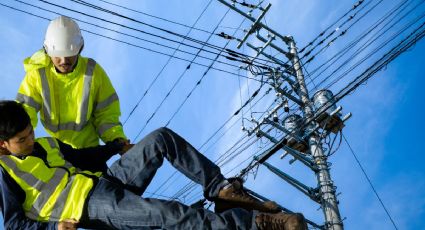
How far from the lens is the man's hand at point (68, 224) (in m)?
2.98

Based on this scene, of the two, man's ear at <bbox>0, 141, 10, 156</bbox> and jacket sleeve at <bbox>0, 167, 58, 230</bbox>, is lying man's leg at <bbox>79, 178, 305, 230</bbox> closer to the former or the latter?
jacket sleeve at <bbox>0, 167, 58, 230</bbox>

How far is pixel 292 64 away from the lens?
472 inches

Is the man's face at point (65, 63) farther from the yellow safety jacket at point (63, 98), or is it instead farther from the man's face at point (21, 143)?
the man's face at point (21, 143)

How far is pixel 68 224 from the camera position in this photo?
3.01 metres

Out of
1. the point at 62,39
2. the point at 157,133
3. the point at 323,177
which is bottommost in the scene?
the point at 157,133

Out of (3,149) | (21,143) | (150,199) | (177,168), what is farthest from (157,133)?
(3,149)

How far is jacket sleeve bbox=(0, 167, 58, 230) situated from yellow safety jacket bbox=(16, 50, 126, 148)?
67cm

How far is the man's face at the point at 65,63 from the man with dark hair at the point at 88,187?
1.90 ft

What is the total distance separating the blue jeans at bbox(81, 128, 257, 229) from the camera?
2816 millimetres

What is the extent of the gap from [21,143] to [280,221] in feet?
5.78

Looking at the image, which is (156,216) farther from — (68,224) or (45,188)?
(45,188)

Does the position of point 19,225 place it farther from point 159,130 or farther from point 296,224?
point 296,224

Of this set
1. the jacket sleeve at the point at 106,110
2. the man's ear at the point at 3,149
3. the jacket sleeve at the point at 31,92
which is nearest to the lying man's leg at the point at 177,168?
the jacket sleeve at the point at 106,110

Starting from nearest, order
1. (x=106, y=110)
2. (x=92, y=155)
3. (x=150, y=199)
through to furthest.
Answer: (x=150, y=199)
(x=92, y=155)
(x=106, y=110)
